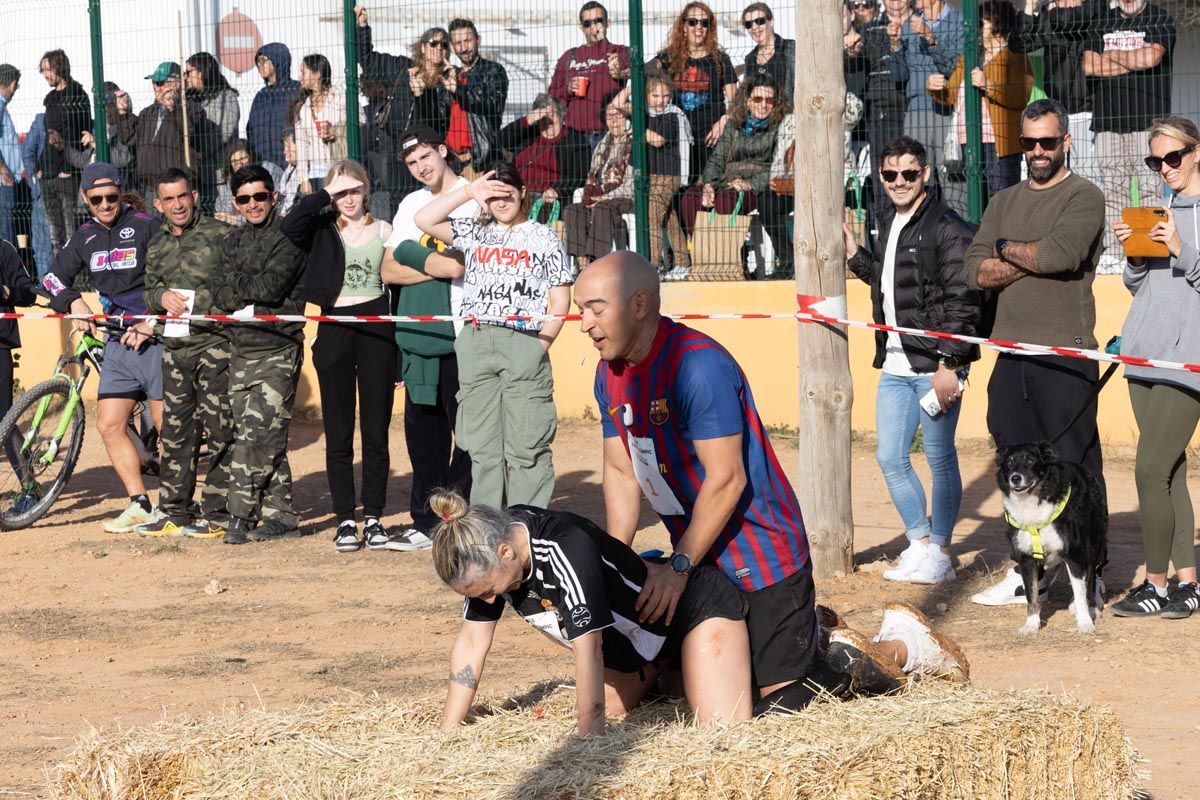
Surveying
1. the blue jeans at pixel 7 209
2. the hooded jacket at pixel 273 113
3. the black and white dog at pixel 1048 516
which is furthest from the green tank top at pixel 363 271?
the blue jeans at pixel 7 209

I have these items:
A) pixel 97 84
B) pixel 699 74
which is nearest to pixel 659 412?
pixel 699 74

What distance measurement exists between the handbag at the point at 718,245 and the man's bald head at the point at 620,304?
781 cm

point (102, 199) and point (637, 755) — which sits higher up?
point (102, 199)

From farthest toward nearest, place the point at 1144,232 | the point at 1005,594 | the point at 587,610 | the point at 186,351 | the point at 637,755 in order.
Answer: the point at 186,351
the point at 1005,594
the point at 1144,232
the point at 587,610
the point at 637,755

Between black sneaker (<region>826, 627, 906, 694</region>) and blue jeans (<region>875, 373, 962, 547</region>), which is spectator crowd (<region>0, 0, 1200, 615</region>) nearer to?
blue jeans (<region>875, 373, 962, 547</region>)

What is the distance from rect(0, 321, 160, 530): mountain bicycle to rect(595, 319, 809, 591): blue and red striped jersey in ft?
19.7

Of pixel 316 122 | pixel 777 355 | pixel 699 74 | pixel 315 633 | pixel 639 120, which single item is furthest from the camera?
pixel 316 122

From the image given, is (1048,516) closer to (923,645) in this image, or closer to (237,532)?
(923,645)

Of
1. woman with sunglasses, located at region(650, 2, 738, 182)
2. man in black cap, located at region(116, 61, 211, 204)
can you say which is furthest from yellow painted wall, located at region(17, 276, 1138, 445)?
man in black cap, located at region(116, 61, 211, 204)

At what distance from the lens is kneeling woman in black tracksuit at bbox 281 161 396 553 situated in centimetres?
931

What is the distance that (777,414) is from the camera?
13.1m

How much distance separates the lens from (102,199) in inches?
401

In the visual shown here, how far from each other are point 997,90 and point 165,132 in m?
7.56

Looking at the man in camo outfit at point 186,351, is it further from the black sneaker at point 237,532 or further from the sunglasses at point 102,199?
the sunglasses at point 102,199
